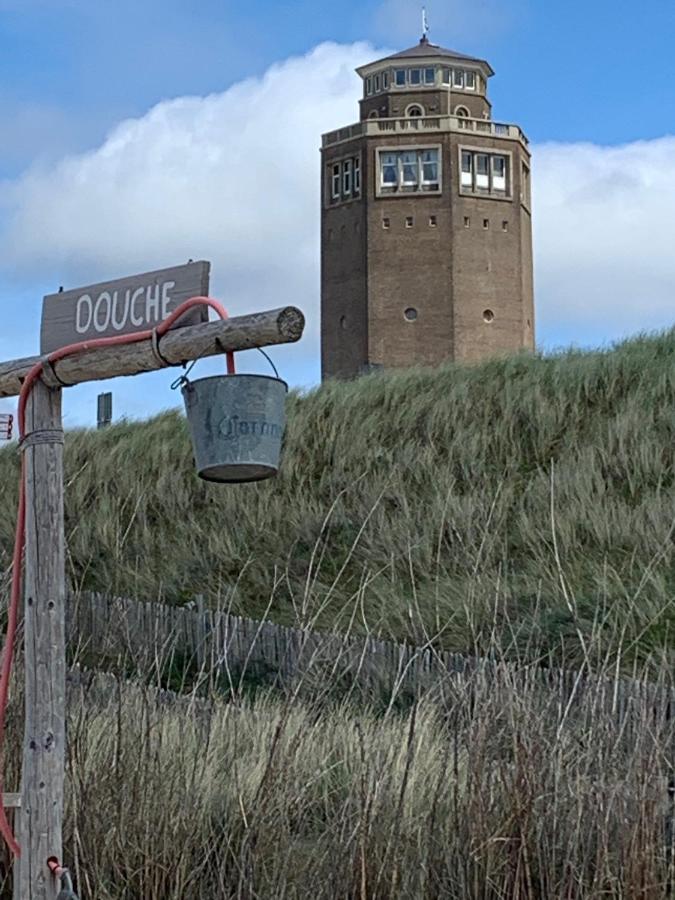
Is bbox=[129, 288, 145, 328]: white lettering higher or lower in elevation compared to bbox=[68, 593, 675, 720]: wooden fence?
higher

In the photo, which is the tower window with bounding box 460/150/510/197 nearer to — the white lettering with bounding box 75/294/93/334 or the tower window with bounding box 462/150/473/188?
the tower window with bounding box 462/150/473/188

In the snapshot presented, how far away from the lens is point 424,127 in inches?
1905

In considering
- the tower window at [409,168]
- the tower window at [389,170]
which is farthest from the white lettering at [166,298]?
the tower window at [409,168]

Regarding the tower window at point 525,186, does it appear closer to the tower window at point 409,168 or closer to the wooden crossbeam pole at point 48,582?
the tower window at point 409,168

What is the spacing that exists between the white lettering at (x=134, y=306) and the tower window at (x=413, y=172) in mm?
45045

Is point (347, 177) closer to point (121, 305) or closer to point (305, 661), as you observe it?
point (305, 661)

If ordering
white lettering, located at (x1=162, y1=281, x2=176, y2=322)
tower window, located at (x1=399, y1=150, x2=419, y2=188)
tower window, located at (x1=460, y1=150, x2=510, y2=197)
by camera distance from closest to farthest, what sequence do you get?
white lettering, located at (x1=162, y1=281, x2=176, y2=322) → tower window, located at (x1=399, y1=150, x2=419, y2=188) → tower window, located at (x1=460, y1=150, x2=510, y2=197)

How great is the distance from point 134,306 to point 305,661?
322cm

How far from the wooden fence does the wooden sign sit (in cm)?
95

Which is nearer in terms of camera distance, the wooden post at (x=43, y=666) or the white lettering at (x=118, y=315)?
the wooden post at (x=43, y=666)

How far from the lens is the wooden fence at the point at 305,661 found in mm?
3920

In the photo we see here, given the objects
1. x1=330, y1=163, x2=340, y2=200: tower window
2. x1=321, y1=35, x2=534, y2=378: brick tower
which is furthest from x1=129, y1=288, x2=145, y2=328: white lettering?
x1=330, y1=163, x2=340, y2=200: tower window

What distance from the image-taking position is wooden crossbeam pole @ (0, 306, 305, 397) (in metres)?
3.43

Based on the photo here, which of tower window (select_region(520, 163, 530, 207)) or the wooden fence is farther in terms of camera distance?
tower window (select_region(520, 163, 530, 207))
